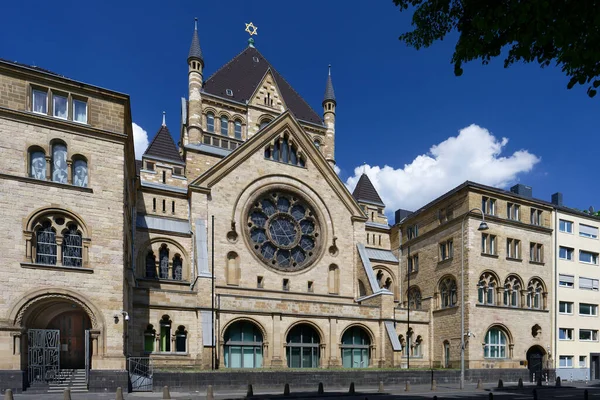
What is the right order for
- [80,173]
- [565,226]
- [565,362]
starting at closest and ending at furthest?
1. [80,173]
2. [565,362]
3. [565,226]

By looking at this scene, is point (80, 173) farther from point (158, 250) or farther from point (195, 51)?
point (195, 51)

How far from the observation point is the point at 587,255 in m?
44.1

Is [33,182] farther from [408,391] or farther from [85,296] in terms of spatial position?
[408,391]

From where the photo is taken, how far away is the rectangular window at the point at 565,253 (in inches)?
1671

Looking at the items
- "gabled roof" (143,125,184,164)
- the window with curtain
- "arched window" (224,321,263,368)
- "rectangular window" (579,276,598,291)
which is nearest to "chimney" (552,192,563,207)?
"rectangular window" (579,276,598,291)

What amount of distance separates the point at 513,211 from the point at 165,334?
1118 inches

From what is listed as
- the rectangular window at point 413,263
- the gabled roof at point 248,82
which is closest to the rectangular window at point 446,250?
the rectangular window at point 413,263

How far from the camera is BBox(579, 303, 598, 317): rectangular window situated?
42719mm

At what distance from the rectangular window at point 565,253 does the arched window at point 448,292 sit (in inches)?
407

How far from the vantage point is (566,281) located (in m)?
42.2

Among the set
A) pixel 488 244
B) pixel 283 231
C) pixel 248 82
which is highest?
pixel 248 82

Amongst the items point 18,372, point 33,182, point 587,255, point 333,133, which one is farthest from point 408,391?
point 333,133

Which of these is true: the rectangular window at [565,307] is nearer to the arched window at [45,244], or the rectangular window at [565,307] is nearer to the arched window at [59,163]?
the arched window at [45,244]

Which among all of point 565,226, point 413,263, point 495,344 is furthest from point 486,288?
point 565,226
